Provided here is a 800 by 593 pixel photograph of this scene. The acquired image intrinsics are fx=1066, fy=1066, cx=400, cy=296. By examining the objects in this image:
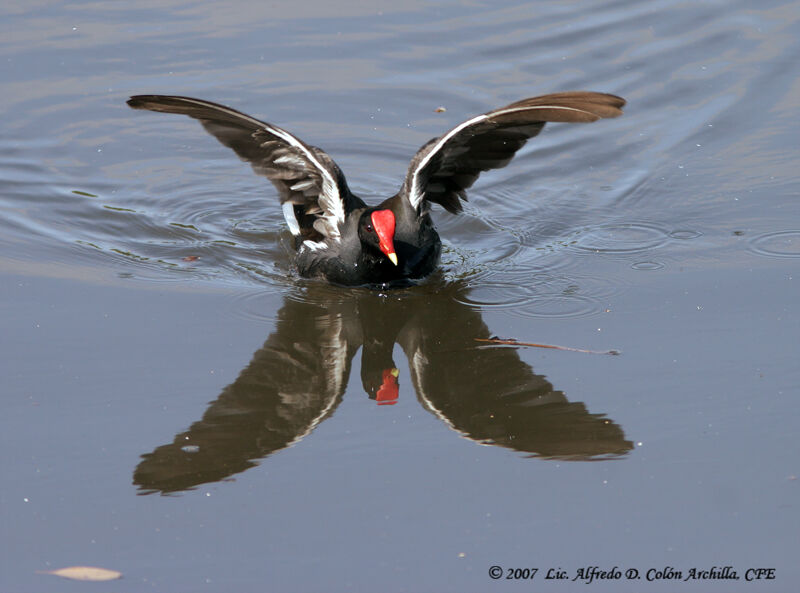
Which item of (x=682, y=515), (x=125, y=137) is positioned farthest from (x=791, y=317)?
(x=125, y=137)

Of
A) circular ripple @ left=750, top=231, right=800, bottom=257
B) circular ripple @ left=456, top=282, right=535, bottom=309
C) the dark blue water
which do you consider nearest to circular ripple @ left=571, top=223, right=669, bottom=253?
the dark blue water

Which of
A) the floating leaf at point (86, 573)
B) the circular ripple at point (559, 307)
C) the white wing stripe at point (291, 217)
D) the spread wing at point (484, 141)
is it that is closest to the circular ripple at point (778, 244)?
the circular ripple at point (559, 307)

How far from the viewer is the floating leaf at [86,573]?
3969 mm

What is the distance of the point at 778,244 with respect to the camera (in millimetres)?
6867

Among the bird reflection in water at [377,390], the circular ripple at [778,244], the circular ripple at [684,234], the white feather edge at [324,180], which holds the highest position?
the white feather edge at [324,180]

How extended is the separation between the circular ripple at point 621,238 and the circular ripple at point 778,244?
60 centimetres

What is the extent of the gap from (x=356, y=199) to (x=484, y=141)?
1073 mm

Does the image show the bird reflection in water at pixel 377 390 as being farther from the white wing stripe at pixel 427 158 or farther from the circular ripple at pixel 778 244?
the circular ripple at pixel 778 244

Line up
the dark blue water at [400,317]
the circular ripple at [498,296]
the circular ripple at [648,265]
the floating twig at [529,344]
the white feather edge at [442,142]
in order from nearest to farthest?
the dark blue water at [400,317], the floating twig at [529,344], the white feather edge at [442,142], the circular ripple at [498,296], the circular ripple at [648,265]

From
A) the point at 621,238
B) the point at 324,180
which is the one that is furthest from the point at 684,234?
the point at 324,180

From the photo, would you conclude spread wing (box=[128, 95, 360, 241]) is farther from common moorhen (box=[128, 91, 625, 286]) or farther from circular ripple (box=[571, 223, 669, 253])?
circular ripple (box=[571, 223, 669, 253])

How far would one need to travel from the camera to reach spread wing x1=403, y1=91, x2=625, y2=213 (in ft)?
19.7

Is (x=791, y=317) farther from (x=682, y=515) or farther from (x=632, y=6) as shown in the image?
(x=632, y=6)

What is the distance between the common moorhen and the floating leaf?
3.00 metres
